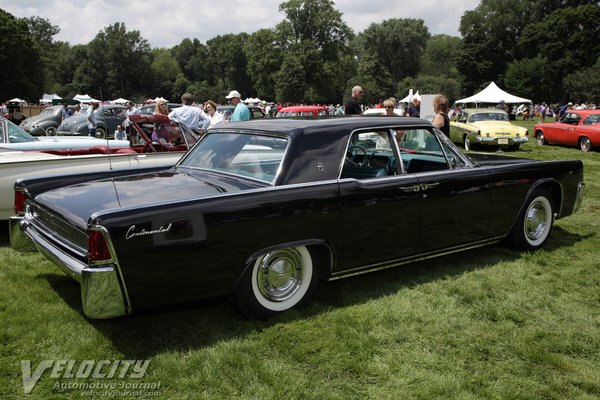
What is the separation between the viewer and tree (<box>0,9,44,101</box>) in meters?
47.9

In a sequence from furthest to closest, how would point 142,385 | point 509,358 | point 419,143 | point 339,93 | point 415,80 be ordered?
point 415,80 < point 339,93 < point 419,143 < point 509,358 < point 142,385

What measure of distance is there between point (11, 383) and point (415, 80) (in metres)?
94.2

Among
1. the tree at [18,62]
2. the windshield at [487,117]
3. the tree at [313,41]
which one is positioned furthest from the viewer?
the tree at [313,41]

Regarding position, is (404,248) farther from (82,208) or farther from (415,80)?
(415,80)

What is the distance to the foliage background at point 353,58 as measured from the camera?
5278 centimetres

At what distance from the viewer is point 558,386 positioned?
8.61 ft

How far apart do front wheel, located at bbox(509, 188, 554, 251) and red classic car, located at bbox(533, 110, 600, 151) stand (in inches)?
447

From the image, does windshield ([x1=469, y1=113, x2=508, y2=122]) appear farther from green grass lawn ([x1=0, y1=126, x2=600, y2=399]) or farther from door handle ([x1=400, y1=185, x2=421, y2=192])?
door handle ([x1=400, y1=185, x2=421, y2=192])

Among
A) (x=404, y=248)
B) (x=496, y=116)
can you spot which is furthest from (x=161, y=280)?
(x=496, y=116)

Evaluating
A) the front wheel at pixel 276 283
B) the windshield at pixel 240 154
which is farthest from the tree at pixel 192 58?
the front wheel at pixel 276 283

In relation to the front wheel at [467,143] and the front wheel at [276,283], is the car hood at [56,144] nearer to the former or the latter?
the front wheel at [276,283]

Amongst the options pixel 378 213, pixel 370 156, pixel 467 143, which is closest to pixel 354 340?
pixel 378 213

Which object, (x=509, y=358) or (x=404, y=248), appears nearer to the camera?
(x=509, y=358)

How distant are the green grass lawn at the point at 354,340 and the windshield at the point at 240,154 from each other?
1.08m
